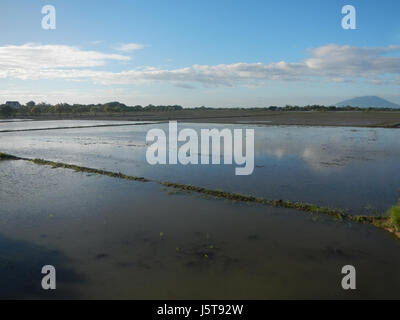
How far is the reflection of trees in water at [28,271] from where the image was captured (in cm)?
473

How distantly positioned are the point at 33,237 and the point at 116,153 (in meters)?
11.4

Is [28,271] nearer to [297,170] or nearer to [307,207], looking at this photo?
[307,207]

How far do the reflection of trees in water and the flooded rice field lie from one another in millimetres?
19

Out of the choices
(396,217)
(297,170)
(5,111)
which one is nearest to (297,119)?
(297,170)

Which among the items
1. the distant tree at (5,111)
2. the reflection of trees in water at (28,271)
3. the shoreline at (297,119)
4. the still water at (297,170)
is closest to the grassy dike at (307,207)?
the still water at (297,170)

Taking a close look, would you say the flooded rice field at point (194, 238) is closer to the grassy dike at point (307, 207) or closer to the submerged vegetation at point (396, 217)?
the grassy dike at point (307, 207)

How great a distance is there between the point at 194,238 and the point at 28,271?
10.3ft

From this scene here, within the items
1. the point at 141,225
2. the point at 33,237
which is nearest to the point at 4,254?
the point at 33,237

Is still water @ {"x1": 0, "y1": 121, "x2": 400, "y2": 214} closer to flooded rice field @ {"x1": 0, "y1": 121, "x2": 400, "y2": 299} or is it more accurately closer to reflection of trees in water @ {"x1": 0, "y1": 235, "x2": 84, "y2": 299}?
flooded rice field @ {"x1": 0, "y1": 121, "x2": 400, "y2": 299}

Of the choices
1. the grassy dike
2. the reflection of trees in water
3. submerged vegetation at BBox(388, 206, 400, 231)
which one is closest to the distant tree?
the grassy dike

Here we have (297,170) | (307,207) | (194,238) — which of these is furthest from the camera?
(297,170)

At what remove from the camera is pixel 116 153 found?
17.8 meters

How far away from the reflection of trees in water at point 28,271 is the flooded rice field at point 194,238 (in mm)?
Answer: 19

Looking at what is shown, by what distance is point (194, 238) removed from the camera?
649 centimetres
